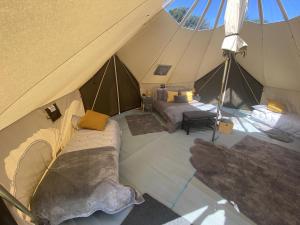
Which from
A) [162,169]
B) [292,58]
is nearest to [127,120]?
[162,169]

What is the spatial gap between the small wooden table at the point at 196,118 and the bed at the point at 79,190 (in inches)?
79.9

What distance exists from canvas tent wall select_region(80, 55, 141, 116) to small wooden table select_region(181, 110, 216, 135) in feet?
6.32

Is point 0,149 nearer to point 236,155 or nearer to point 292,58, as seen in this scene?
point 236,155

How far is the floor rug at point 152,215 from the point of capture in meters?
1.85

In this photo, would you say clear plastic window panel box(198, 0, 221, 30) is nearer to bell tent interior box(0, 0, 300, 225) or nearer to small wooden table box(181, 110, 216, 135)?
bell tent interior box(0, 0, 300, 225)

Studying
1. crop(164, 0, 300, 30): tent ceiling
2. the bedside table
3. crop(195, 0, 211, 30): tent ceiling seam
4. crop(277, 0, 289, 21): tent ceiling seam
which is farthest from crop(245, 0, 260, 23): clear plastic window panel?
the bedside table

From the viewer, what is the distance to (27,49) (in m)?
Result: 0.58

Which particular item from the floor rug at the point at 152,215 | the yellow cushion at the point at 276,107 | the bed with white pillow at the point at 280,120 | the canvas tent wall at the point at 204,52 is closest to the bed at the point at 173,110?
the canvas tent wall at the point at 204,52

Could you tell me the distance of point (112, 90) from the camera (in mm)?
4539

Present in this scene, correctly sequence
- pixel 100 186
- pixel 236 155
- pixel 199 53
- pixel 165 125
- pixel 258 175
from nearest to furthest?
pixel 100 186 < pixel 258 175 < pixel 236 155 < pixel 165 125 < pixel 199 53

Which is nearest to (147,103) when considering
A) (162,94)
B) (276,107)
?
(162,94)

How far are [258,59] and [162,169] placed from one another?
3.90m

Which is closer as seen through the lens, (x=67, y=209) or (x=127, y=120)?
(x=67, y=209)

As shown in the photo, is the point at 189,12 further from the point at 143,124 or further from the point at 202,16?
the point at 143,124
